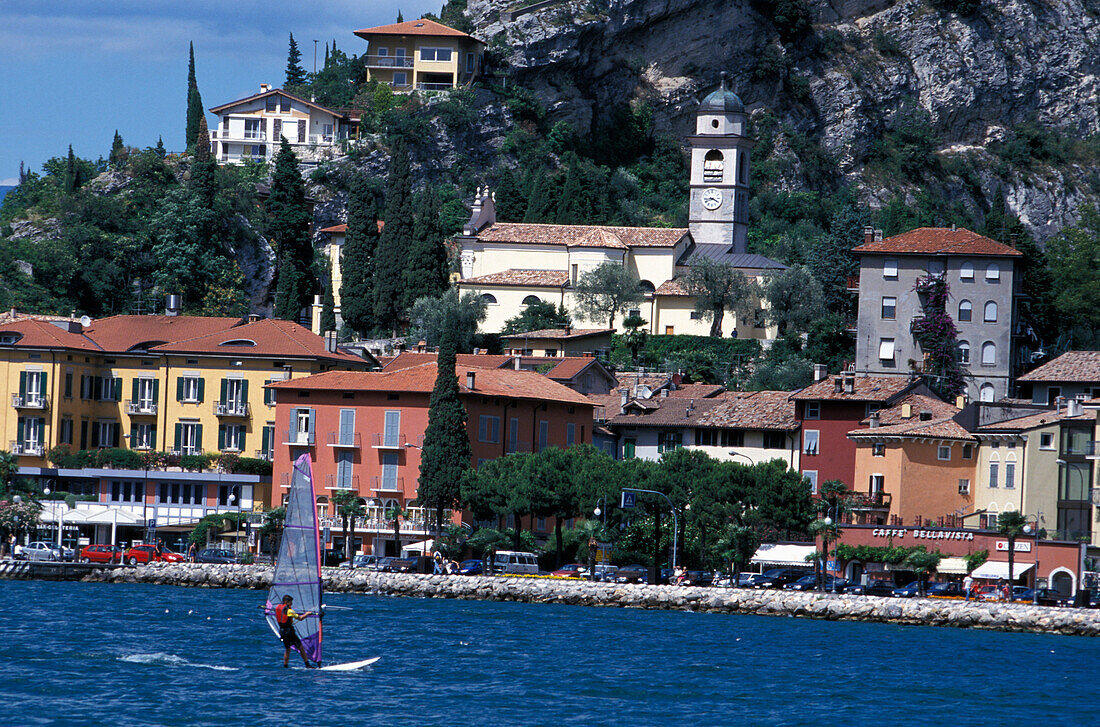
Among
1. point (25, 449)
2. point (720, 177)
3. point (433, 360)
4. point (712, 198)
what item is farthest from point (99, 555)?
point (720, 177)

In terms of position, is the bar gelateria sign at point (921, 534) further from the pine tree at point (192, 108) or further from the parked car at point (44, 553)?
the pine tree at point (192, 108)

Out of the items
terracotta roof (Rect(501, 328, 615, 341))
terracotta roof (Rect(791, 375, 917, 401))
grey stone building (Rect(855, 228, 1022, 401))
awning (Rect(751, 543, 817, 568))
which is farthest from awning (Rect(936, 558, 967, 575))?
terracotta roof (Rect(501, 328, 615, 341))

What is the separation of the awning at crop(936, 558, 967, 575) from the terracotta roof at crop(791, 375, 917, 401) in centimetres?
1166

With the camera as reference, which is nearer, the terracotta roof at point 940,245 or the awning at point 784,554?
the awning at point 784,554

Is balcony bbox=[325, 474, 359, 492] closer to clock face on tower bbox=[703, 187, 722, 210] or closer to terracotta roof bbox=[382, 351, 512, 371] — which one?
terracotta roof bbox=[382, 351, 512, 371]

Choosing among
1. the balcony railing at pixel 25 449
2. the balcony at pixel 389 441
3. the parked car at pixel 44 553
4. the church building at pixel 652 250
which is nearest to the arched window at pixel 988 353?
the church building at pixel 652 250

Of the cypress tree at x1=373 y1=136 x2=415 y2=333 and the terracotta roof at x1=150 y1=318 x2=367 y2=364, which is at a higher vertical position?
the cypress tree at x1=373 y1=136 x2=415 y2=333

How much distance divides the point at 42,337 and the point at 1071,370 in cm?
4837

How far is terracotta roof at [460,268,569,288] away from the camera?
10900 cm

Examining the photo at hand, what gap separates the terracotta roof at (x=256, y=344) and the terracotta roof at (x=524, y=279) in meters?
23.0

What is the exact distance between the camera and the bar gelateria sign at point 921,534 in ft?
226

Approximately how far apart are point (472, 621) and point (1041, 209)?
9882cm

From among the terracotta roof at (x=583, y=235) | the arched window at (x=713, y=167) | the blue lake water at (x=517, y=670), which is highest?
the arched window at (x=713, y=167)

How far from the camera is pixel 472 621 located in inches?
2330
